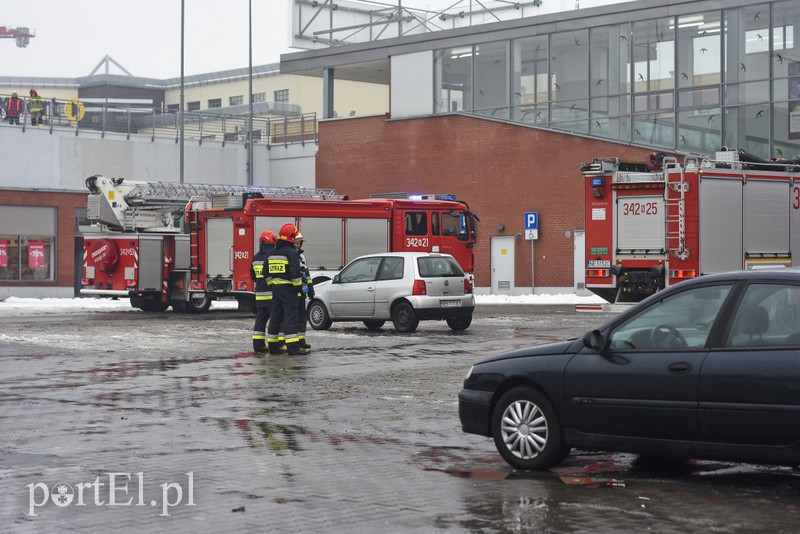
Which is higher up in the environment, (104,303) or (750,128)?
(750,128)

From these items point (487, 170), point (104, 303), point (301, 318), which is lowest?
point (104, 303)

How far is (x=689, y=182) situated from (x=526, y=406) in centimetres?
1300

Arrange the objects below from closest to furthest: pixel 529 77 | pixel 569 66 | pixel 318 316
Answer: pixel 318 316
pixel 569 66
pixel 529 77

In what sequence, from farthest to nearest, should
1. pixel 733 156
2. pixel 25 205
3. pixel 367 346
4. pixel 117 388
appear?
pixel 25 205 < pixel 733 156 < pixel 367 346 < pixel 117 388

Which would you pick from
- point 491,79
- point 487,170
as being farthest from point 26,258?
point 491,79

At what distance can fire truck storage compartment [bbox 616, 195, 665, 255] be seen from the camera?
21.1 metres

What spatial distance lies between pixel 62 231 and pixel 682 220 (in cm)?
3336

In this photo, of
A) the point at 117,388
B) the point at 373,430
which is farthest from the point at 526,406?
the point at 117,388

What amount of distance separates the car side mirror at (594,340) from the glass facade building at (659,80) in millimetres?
31204

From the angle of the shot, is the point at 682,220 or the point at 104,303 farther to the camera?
the point at 104,303

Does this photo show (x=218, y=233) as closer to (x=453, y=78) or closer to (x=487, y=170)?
(x=487, y=170)

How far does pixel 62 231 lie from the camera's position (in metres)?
48.7

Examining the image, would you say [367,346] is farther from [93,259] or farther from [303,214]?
[93,259]

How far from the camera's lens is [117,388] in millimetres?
14094
